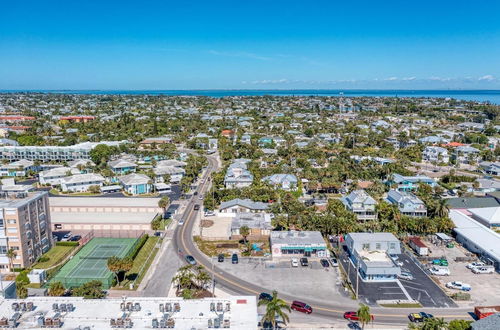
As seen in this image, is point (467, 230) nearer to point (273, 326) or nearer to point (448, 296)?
point (448, 296)

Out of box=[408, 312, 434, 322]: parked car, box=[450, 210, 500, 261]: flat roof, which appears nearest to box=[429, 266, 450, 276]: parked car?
box=[450, 210, 500, 261]: flat roof

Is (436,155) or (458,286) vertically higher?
(436,155)

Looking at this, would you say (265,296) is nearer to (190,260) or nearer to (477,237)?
(190,260)

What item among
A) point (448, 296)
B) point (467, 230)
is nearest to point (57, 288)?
point (448, 296)

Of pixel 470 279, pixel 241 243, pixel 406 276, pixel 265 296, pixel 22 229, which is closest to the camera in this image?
pixel 265 296

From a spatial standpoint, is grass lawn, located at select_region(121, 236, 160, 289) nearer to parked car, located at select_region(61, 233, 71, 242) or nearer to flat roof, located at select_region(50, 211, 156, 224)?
flat roof, located at select_region(50, 211, 156, 224)

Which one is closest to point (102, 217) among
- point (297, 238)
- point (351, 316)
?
point (297, 238)
